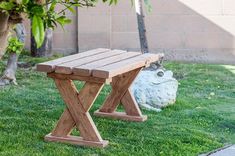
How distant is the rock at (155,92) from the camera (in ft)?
19.7

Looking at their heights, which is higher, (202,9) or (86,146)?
(202,9)

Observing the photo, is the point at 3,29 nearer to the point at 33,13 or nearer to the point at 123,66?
the point at 33,13

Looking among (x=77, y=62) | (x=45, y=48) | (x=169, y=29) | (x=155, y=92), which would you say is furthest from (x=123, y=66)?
(x=169, y=29)

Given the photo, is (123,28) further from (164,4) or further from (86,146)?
(86,146)

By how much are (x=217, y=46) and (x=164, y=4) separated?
125cm

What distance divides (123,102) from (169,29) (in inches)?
168

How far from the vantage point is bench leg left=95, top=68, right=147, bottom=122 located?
5453 mm

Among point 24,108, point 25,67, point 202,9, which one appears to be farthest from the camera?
point 202,9

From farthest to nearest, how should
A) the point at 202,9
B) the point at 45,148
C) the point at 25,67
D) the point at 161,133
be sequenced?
the point at 202,9
the point at 25,67
the point at 161,133
the point at 45,148

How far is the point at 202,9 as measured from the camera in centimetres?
951

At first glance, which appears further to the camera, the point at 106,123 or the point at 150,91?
the point at 150,91

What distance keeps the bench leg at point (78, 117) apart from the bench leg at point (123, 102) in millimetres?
918

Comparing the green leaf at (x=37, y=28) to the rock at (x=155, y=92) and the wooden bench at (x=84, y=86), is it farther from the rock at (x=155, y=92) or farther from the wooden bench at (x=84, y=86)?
the rock at (x=155, y=92)

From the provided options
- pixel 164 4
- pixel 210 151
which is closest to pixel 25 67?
pixel 164 4
